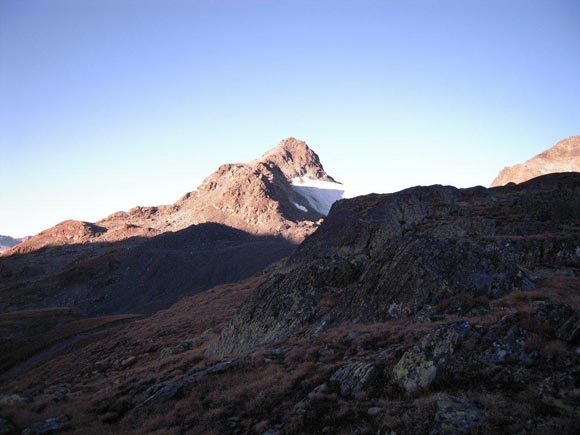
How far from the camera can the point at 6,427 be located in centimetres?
1672

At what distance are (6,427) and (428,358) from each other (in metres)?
19.0

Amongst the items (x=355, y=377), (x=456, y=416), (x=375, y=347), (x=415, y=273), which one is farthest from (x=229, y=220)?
(x=456, y=416)

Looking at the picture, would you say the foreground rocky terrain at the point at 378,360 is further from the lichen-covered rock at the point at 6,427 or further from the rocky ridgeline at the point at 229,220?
the rocky ridgeline at the point at 229,220

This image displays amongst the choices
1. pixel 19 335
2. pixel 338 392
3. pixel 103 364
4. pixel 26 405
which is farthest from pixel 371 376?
→ pixel 19 335

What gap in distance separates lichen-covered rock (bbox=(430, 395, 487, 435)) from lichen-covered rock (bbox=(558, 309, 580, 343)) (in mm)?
3741

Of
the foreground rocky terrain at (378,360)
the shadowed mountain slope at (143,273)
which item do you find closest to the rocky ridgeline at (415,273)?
the foreground rocky terrain at (378,360)

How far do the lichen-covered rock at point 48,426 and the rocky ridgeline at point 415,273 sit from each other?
1216cm

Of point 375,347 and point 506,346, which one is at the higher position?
point 506,346

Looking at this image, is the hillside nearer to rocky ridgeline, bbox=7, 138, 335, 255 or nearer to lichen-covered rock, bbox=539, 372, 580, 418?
rocky ridgeline, bbox=7, 138, 335, 255

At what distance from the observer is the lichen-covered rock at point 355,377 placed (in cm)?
1210

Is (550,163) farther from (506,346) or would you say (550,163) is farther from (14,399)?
(14,399)

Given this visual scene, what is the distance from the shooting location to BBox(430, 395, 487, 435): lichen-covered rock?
8.09m

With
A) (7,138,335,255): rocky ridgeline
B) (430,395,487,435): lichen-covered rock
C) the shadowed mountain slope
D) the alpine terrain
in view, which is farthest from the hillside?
(430,395,487,435): lichen-covered rock

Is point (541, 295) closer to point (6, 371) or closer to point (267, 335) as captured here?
point (267, 335)
